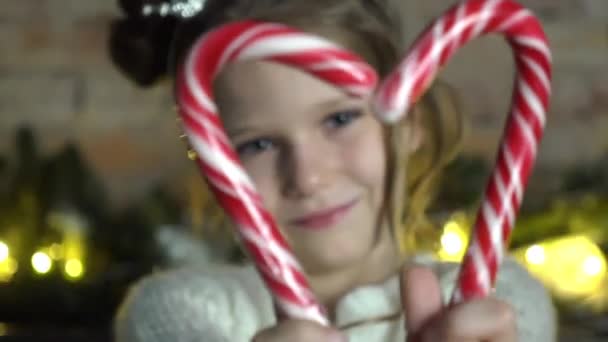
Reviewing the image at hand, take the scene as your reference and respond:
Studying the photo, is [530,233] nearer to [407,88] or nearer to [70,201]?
[70,201]

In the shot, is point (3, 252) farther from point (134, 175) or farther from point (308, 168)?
point (308, 168)

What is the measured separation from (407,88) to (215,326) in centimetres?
35

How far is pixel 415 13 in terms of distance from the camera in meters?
1.69

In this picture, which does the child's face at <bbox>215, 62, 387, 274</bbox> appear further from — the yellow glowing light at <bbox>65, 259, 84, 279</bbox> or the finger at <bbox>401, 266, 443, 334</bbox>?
the yellow glowing light at <bbox>65, 259, 84, 279</bbox>

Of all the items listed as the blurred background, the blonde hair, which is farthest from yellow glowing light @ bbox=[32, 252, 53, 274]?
the blonde hair

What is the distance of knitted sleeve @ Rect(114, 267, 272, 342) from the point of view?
0.80m

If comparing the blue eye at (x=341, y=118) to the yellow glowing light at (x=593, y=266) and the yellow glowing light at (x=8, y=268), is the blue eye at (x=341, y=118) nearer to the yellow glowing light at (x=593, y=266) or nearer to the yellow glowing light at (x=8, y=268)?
the yellow glowing light at (x=593, y=266)

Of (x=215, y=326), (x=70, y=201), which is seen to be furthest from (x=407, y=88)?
(x=70, y=201)

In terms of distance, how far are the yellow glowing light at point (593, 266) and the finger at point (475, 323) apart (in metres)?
0.83

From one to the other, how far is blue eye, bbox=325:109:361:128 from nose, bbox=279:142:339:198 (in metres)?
0.02

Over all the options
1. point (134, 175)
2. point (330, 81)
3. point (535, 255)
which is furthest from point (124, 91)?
point (330, 81)

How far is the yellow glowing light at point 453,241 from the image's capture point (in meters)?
1.32

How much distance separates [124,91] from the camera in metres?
1.71

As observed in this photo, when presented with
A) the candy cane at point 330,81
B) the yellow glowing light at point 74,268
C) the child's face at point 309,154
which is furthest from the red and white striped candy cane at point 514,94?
the yellow glowing light at point 74,268
